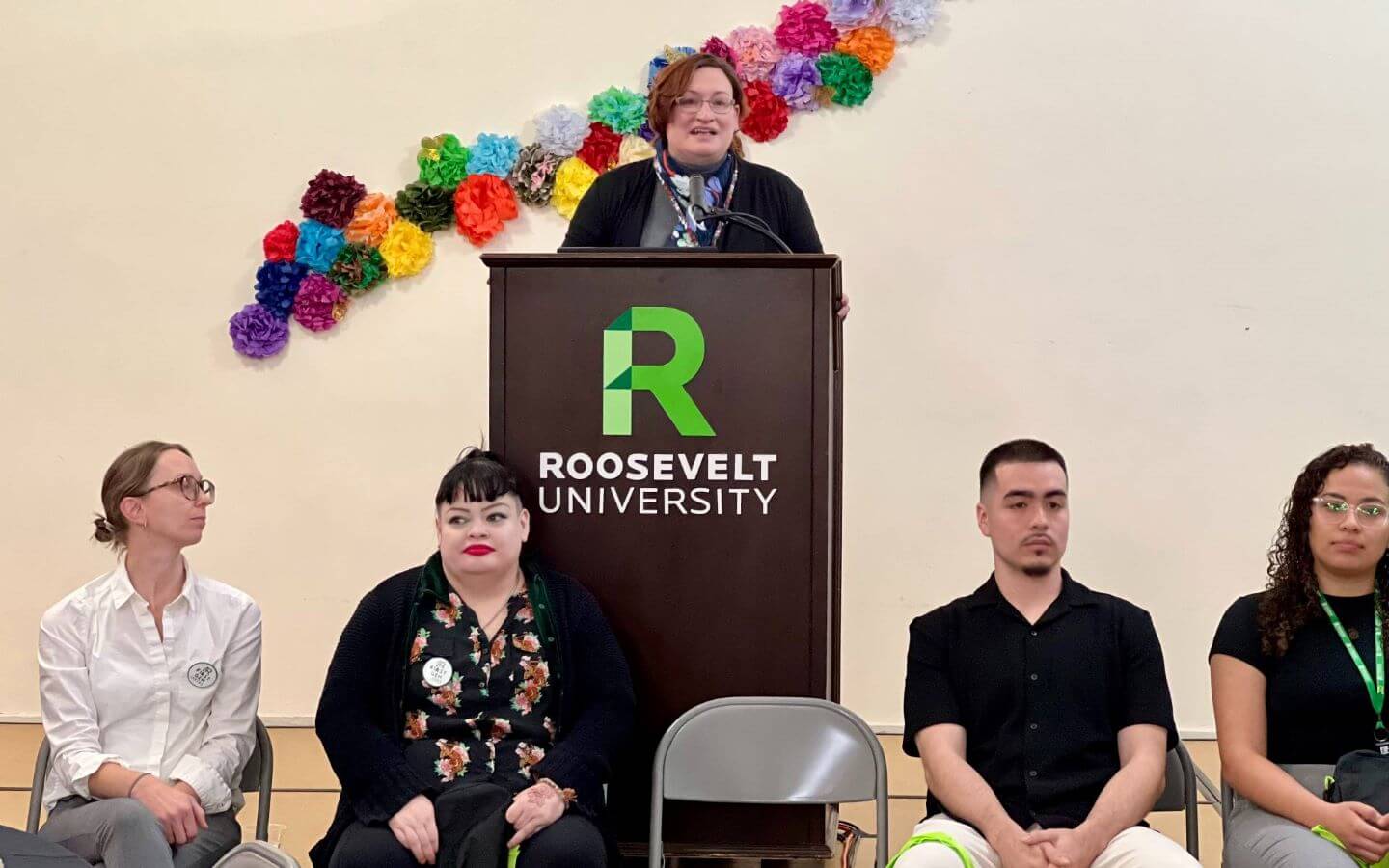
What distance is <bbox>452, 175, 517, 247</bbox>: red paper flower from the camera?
5320mm

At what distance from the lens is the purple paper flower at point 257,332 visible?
5344 millimetres

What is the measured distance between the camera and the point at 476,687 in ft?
9.47

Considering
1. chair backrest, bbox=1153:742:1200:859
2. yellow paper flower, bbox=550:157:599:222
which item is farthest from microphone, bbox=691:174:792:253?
yellow paper flower, bbox=550:157:599:222

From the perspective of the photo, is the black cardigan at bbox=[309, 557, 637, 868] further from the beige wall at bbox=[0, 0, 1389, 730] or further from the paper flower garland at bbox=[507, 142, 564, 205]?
the paper flower garland at bbox=[507, 142, 564, 205]

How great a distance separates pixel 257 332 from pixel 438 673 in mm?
2817

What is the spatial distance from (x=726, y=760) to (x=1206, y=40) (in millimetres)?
3592

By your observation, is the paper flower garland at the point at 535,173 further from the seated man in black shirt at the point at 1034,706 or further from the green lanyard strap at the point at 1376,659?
the green lanyard strap at the point at 1376,659

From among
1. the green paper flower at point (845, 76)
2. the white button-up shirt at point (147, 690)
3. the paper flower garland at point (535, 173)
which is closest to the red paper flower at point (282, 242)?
the paper flower garland at point (535, 173)

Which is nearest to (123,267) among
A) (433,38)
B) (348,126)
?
(348,126)

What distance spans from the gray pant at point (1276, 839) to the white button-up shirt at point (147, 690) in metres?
1.96

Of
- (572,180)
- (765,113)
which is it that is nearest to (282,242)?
(572,180)

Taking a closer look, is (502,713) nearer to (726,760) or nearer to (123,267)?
(726,760)

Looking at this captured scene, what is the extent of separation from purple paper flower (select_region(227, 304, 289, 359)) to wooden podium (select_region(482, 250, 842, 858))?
2546 millimetres

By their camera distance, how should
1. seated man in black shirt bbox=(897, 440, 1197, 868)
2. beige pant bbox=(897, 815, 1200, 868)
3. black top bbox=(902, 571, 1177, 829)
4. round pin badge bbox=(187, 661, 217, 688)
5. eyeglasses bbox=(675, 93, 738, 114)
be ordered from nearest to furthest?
1. beige pant bbox=(897, 815, 1200, 868)
2. seated man in black shirt bbox=(897, 440, 1197, 868)
3. black top bbox=(902, 571, 1177, 829)
4. round pin badge bbox=(187, 661, 217, 688)
5. eyeglasses bbox=(675, 93, 738, 114)
